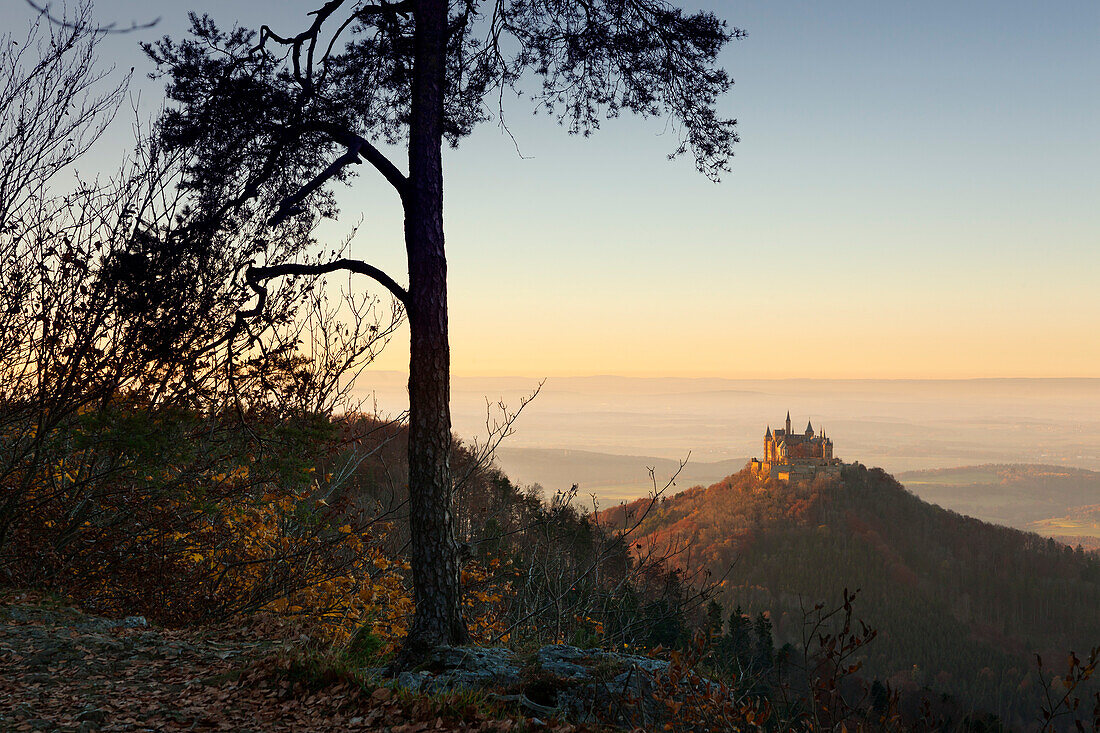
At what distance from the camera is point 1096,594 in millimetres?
129375

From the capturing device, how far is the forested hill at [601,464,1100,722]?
103 metres

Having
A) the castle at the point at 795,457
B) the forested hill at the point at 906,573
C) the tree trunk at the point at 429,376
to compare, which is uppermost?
the tree trunk at the point at 429,376

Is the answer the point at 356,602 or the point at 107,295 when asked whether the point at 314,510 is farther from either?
the point at 107,295

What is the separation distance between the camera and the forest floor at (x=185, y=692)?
4.57 meters

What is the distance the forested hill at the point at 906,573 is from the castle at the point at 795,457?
2.61 meters

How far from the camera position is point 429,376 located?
6711mm

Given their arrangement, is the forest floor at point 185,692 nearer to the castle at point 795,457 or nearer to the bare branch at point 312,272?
the bare branch at point 312,272

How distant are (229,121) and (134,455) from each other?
3.48 m

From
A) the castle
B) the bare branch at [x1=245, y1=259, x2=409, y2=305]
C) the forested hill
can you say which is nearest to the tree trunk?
the bare branch at [x1=245, y1=259, x2=409, y2=305]

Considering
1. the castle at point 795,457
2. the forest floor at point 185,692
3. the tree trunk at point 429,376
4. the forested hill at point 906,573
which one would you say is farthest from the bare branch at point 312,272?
the castle at point 795,457

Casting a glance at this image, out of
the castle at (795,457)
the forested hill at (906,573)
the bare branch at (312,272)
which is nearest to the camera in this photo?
the bare branch at (312,272)

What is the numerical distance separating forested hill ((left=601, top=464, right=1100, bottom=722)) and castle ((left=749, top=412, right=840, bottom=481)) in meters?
2.61

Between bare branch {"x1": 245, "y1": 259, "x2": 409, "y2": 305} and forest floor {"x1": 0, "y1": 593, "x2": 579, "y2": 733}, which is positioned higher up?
bare branch {"x1": 245, "y1": 259, "x2": 409, "y2": 305}

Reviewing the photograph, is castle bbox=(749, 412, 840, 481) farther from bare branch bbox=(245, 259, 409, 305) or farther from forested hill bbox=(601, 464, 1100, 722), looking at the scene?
bare branch bbox=(245, 259, 409, 305)
